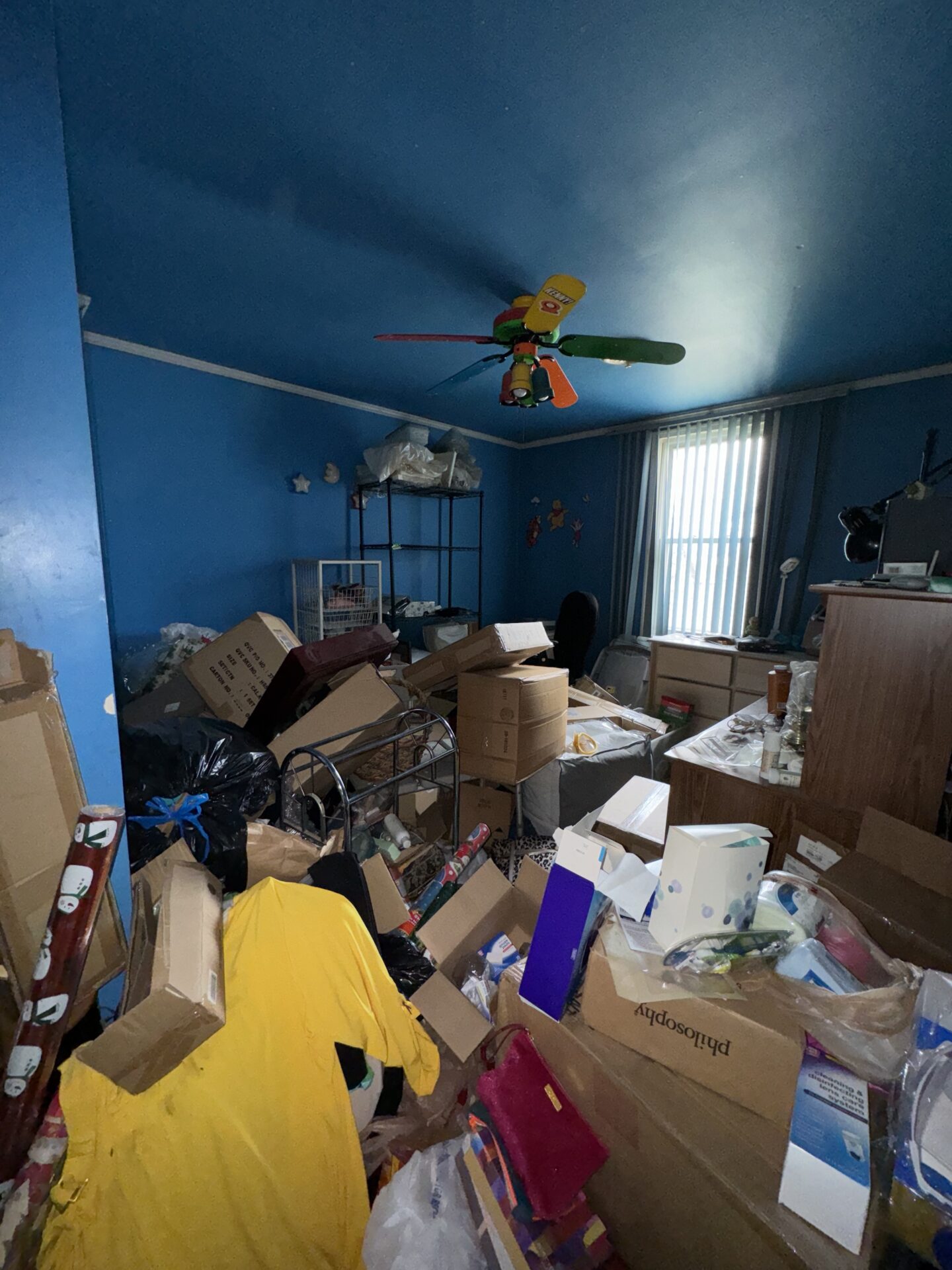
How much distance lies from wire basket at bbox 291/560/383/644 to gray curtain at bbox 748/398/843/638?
A: 2775 mm

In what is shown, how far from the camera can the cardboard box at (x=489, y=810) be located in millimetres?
2479

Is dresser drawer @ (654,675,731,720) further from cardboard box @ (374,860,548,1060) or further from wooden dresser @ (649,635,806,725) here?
cardboard box @ (374,860,548,1060)

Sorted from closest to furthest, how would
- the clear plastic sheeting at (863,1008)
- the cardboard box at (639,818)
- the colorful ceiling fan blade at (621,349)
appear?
the clear plastic sheeting at (863,1008) → the cardboard box at (639,818) → the colorful ceiling fan blade at (621,349)

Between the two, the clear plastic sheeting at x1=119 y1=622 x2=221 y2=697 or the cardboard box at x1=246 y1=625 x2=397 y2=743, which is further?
the clear plastic sheeting at x1=119 y1=622 x2=221 y2=697

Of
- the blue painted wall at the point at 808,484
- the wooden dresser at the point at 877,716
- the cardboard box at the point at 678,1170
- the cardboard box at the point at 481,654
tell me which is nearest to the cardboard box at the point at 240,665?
the cardboard box at the point at 481,654

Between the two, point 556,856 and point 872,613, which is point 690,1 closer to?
point 872,613

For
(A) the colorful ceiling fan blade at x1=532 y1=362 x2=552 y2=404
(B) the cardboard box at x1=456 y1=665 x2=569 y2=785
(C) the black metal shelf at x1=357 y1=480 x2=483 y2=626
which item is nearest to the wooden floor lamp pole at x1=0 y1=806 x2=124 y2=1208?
(B) the cardboard box at x1=456 y1=665 x2=569 y2=785

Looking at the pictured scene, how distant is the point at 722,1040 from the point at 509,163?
6.71 feet

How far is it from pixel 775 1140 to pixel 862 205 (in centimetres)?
233

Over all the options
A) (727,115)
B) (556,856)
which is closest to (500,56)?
(727,115)

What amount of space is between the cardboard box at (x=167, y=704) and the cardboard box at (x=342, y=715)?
0.50 metres

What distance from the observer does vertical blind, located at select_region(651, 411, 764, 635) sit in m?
3.68

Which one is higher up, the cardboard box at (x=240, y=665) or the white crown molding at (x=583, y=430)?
the white crown molding at (x=583, y=430)

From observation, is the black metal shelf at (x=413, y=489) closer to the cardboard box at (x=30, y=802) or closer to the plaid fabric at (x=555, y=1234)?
the cardboard box at (x=30, y=802)
